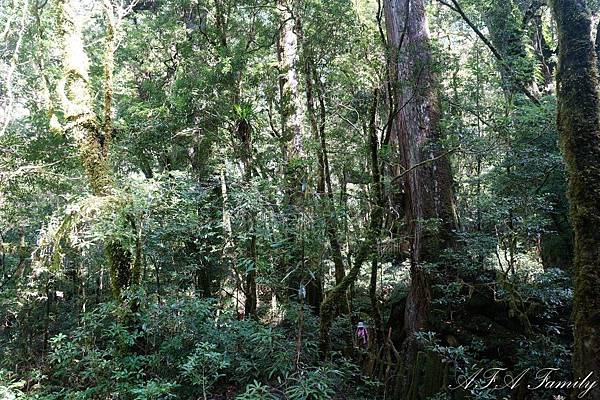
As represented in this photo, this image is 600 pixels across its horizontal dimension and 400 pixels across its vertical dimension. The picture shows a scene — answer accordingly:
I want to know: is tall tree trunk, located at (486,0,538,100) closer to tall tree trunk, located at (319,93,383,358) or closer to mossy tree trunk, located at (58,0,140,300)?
tall tree trunk, located at (319,93,383,358)

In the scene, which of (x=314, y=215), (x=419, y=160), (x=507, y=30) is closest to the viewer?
(x=314, y=215)

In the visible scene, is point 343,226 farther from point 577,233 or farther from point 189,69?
point 189,69

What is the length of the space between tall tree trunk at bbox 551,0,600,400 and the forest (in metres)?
0.02

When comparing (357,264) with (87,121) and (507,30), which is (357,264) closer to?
(87,121)

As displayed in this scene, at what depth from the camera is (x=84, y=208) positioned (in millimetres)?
5426

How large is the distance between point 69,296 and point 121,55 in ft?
22.6

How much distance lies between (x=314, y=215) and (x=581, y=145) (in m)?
2.75

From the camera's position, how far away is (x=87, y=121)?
621cm

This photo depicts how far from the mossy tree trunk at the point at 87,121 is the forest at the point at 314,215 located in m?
0.03

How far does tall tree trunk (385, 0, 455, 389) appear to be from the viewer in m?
6.18

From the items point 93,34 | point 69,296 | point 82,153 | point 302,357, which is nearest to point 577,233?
point 302,357

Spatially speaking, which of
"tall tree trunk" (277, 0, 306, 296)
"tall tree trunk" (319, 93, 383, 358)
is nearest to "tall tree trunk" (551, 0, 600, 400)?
"tall tree trunk" (319, 93, 383, 358)

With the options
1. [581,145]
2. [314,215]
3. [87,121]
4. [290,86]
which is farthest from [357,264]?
[290,86]

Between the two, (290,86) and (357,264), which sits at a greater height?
(290,86)
